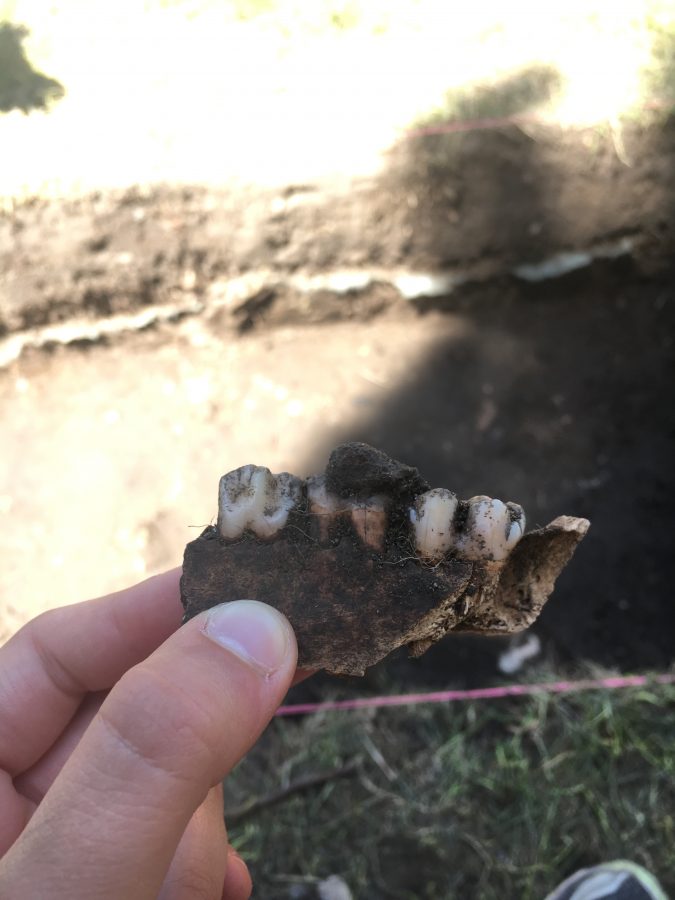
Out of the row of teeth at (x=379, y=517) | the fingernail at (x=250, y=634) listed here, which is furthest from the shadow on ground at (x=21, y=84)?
the fingernail at (x=250, y=634)

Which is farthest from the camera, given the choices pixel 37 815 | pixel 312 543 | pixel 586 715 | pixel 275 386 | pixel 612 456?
pixel 275 386

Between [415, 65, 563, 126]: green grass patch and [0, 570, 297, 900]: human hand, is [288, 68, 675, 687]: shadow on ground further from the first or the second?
[0, 570, 297, 900]: human hand

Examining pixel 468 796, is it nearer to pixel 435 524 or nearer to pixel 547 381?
pixel 435 524

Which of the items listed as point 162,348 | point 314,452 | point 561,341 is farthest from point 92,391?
point 561,341

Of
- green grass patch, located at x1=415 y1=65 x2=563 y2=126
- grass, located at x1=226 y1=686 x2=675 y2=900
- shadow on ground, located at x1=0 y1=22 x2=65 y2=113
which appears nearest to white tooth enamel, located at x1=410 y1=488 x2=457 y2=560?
grass, located at x1=226 y1=686 x2=675 y2=900

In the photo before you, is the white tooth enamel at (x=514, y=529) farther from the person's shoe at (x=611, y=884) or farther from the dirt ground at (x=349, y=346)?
the dirt ground at (x=349, y=346)

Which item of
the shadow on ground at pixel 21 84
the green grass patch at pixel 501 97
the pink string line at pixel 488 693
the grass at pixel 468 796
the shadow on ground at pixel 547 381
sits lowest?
the grass at pixel 468 796

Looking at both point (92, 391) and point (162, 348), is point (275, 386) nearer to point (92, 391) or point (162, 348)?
point (162, 348)
